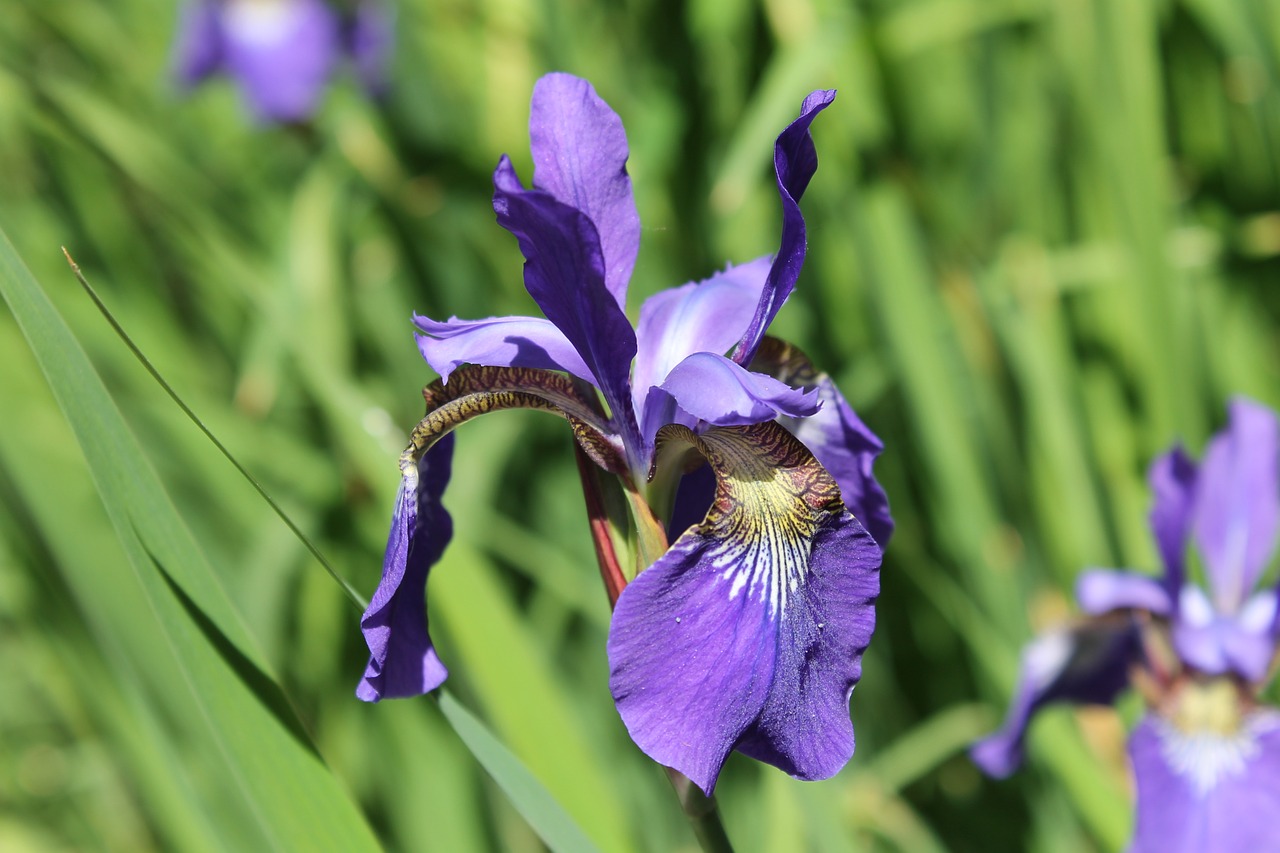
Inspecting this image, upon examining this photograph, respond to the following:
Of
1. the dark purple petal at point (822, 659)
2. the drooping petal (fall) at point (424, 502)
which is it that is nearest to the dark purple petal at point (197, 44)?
the drooping petal (fall) at point (424, 502)

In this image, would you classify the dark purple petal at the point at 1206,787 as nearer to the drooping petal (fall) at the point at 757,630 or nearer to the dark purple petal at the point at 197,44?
the drooping petal (fall) at the point at 757,630

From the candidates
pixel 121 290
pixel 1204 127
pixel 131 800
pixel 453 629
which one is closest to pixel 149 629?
pixel 453 629

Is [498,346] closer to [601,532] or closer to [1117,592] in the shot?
[601,532]

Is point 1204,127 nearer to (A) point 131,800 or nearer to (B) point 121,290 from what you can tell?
(B) point 121,290

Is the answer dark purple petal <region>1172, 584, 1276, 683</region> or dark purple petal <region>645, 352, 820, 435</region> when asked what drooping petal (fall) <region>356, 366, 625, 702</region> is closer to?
dark purple petal <region>645, 352, 820, 435</region>

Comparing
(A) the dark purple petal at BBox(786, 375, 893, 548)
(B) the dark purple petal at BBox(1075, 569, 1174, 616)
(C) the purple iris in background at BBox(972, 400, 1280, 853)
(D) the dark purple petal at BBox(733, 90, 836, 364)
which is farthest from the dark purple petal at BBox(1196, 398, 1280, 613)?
(D) the dark purple petal at BBox(733, 90, 836, 364)

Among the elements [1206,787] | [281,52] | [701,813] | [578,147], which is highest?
[281,52]

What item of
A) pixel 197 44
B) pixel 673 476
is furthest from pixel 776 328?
pixel 197 44
